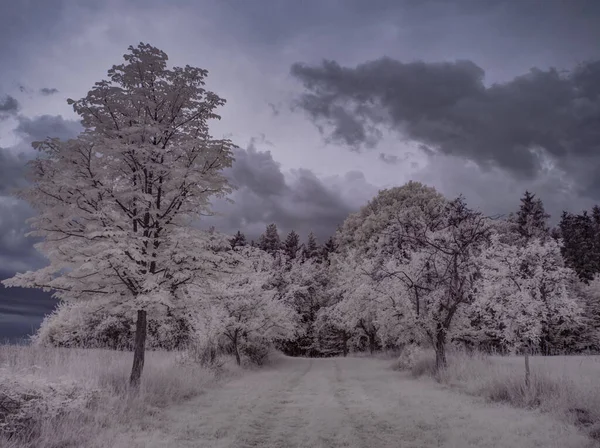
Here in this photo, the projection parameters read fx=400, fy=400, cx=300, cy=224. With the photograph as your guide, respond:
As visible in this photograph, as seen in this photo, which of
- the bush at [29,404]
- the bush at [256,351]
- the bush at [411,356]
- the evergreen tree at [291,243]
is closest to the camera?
the bush at [29,404]

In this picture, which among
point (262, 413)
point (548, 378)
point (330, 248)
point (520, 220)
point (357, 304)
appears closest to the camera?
point (262, 413)

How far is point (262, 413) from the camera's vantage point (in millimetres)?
10898

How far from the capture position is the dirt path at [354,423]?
802 cm

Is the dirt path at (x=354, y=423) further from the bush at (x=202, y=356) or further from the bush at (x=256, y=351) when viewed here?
the bush at (x=256, y=351)

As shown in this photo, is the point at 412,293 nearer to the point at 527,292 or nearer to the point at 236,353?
the point at 527,292

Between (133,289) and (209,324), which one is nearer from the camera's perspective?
(133,289)

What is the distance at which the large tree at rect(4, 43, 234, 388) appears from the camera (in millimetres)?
10938

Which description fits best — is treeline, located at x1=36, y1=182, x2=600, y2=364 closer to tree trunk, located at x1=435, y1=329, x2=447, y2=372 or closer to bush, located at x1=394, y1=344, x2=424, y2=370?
tree trunk, located at x1=435, y1=329, x2=447, y2=372

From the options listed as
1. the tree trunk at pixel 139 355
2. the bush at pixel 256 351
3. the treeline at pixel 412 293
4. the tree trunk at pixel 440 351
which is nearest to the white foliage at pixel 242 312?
the treeline at pixel 412 293

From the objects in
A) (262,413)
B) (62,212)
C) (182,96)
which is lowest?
(262,413)

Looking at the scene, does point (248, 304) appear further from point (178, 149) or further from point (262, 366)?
point (178, 149)

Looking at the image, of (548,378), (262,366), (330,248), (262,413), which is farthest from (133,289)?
(330,248)

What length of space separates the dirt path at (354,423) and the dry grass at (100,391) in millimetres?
672

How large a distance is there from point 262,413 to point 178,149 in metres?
7.96
